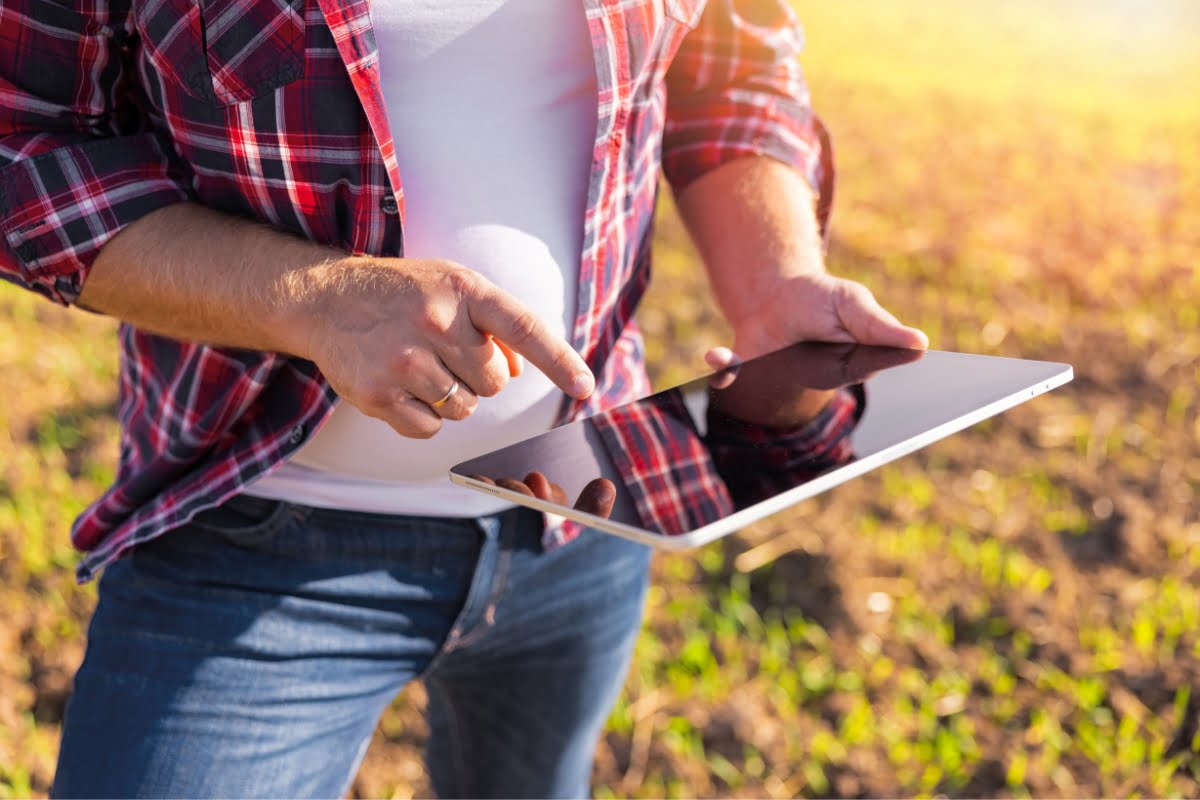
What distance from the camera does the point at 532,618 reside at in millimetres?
1515

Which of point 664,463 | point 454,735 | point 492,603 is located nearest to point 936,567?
point 454,735

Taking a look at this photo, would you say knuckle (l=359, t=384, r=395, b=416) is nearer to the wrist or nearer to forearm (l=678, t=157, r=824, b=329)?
the wrist

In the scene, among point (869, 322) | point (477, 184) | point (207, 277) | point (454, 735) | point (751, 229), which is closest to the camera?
point (207, 277)

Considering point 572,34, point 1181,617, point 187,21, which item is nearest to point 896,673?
point 1181,617

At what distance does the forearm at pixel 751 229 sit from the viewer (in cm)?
149

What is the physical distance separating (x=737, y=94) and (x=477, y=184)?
478 millimetres

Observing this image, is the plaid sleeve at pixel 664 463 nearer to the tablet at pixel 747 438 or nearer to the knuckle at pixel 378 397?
the tablet at pixel 747 438

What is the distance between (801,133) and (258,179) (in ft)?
2.55

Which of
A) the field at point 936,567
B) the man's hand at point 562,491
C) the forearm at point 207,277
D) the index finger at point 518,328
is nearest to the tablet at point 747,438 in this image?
the man's hand at point 562,491

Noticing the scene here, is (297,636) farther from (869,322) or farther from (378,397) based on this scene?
(869,322)

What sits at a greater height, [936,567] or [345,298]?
[345,298]

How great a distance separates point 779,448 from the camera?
3.90ft

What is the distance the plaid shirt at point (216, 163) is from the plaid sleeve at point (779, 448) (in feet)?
0.81

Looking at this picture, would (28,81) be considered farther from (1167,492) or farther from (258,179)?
(1167,492)
